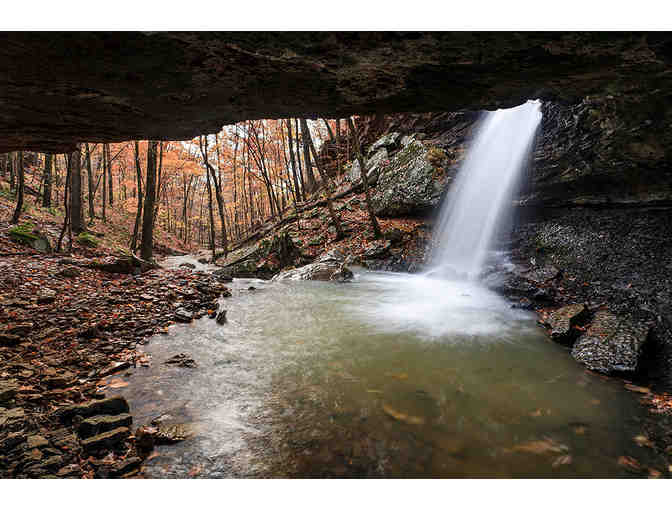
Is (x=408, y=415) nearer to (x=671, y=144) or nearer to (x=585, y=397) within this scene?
(x=585, y=397)

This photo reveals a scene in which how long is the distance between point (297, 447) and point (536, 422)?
7.56 ft

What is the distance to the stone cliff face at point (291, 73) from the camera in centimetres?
242

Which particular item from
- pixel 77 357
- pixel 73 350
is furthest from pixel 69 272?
pixel 77 357

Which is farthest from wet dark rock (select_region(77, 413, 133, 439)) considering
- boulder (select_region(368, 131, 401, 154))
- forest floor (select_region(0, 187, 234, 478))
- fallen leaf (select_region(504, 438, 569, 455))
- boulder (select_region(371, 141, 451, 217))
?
boulder (select_region(368, 131, 401, 154))

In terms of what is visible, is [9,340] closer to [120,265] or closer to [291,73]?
[120,265]

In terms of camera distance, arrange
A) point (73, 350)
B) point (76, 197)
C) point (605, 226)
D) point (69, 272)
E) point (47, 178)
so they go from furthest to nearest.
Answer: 1. point (47, 178)
2. point (76, 197)
3. point (69, 272)
4. point (605, 226)
5. point (73, 350)

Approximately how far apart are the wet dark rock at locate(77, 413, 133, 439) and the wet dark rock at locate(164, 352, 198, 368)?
1.20 metres

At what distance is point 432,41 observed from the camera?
8.11ft

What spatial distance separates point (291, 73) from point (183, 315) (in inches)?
181

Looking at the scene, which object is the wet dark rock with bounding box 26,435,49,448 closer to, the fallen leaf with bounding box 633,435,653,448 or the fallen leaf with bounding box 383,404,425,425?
the fallen leaf with bounding box 383,404,425,425

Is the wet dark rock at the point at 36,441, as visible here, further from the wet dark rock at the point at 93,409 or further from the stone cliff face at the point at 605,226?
the stone cliff face at the point at 605,226

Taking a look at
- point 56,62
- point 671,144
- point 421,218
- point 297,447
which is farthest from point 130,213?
point 671,144

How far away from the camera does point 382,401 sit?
3.22 meters

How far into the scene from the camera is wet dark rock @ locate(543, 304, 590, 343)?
4789 millimetres
